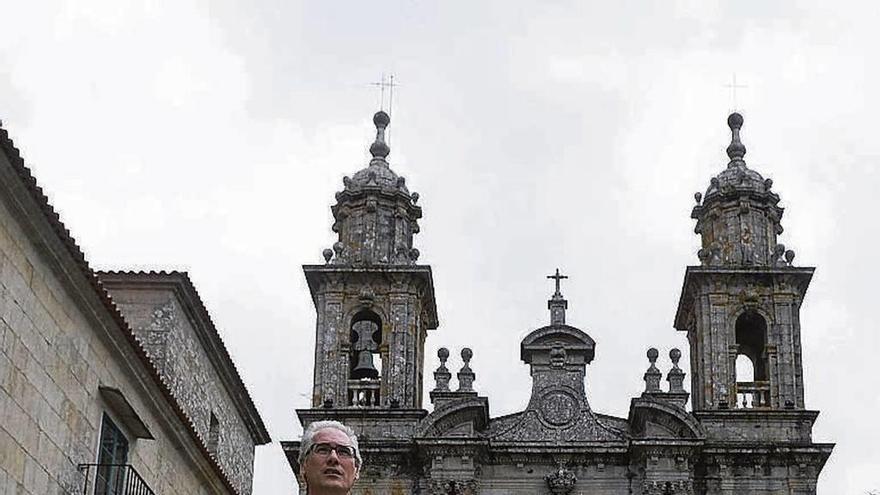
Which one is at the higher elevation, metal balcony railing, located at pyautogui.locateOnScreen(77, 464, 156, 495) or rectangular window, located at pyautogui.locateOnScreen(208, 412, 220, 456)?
rectangular window, located at pyautogui.locateOnScreen(208, 412, 220, 456)

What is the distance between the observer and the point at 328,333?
27578mm

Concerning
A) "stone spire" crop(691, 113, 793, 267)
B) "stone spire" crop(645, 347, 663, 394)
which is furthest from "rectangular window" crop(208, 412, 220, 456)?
"stone spire" crop(691, 113, 793, 267)

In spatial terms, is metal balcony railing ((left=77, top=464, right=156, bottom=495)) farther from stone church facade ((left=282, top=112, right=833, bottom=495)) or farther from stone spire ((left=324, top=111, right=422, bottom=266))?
stone spire ((left=324, top=111, right=422, bottom=266))

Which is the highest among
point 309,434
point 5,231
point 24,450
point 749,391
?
point 749,391

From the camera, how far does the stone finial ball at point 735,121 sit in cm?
3078

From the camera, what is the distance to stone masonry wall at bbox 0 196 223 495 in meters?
11.0

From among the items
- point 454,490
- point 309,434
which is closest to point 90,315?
point 309,434

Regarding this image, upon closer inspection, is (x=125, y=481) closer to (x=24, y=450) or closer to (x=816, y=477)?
(x=24, y=450)

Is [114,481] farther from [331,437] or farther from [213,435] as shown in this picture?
[331,437]

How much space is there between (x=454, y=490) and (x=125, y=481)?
43.8 feet

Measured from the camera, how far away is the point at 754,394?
27188mm

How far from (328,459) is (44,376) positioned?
24.0 ft

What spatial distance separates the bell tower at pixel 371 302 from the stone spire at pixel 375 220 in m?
0.02

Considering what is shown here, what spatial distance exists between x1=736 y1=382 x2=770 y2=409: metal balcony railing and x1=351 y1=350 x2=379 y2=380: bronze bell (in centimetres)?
617
